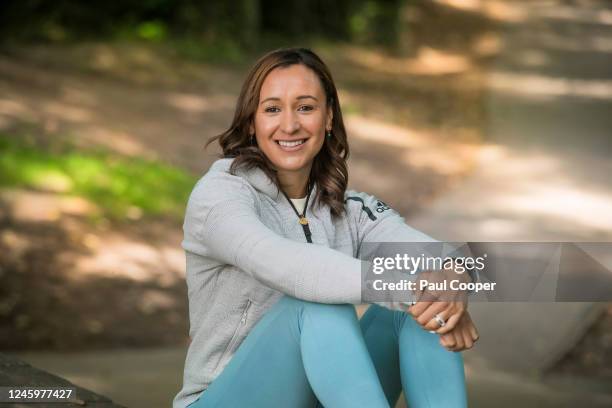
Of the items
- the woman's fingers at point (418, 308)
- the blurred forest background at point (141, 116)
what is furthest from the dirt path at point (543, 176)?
the woman's fingers at point (418, 308)

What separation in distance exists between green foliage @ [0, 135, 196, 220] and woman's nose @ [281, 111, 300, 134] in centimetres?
423

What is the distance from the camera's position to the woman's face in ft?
9.30

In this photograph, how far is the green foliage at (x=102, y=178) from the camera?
278 inches

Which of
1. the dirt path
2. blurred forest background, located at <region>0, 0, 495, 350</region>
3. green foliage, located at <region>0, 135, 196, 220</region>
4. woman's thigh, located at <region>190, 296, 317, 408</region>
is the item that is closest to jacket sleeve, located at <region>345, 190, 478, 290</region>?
woman's thigh, located at <region>190, 296, 317, 408</region>

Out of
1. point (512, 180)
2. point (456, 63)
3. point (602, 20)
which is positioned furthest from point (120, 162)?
point (602, 20)

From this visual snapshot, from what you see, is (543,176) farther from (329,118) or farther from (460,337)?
(460,337)

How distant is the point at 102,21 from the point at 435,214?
598 cm

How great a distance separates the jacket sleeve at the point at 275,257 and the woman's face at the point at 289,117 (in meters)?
0.32

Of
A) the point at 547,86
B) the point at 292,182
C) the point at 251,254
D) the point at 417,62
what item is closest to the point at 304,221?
the point at 292,182

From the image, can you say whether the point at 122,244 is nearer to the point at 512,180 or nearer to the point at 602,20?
the point at 512,180

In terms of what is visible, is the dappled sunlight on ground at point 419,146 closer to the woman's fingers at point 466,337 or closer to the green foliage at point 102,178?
the green foliage at point 102,178

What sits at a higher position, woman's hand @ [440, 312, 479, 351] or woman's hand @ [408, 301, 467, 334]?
woman's hand @ [408, 301, 467, 334]

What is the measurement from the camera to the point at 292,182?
9.62ft

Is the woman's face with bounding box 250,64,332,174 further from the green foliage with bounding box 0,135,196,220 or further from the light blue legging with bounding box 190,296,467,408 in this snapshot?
the green foliage with bounding box 0,135,196,220
